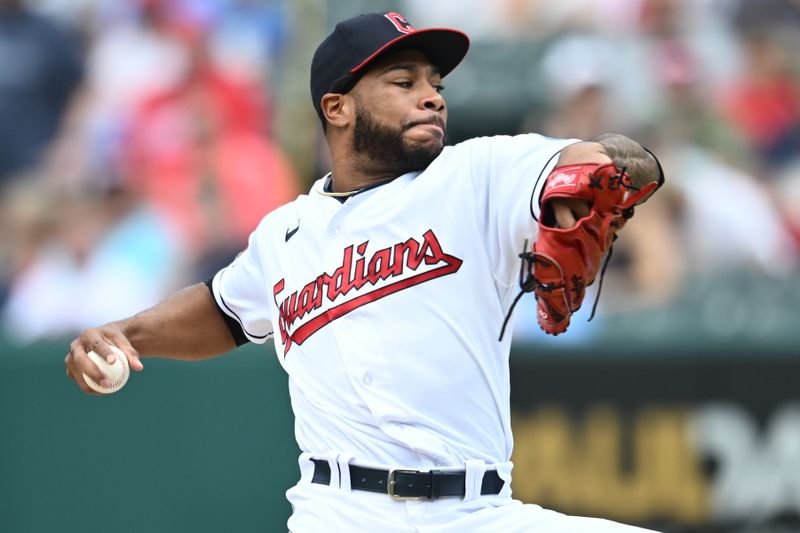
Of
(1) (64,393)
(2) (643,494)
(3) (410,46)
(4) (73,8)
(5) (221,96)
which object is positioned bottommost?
(2) (643,494)

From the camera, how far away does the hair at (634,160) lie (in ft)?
9.54

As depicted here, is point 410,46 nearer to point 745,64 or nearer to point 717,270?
point 717,270

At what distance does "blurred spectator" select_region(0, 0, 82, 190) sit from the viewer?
8.66 metres

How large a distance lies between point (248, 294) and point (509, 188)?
1169 millimetres

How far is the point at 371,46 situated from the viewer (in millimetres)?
3570

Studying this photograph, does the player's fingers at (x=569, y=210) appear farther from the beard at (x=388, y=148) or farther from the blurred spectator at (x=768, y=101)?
the blurred spectator at (x=768, y=101)

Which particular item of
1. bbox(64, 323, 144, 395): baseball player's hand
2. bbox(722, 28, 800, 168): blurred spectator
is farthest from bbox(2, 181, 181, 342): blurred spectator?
bbox(64, 323, 144, 395): baseball player's hand

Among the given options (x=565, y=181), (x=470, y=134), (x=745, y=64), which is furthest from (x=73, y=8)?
(x=565, y=181)

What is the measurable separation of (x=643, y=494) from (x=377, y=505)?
2.92 meters

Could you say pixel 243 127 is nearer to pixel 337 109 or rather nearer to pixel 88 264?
pixel 88 264

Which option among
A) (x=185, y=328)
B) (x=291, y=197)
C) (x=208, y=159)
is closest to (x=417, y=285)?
(x=185, y=328)

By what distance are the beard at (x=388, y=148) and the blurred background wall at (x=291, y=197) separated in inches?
102

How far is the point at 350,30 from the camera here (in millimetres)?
3639

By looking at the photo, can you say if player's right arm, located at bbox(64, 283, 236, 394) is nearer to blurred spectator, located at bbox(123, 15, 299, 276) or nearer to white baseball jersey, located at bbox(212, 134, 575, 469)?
white baseball jersey, located at bbox(212, 134, 575, 469)
